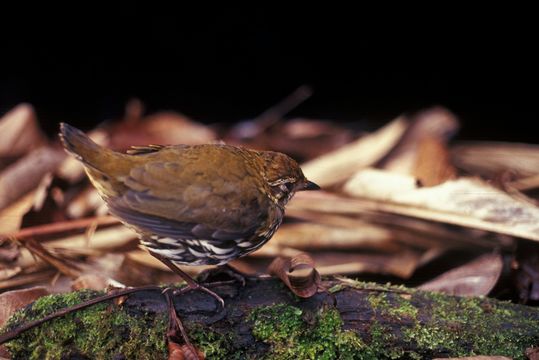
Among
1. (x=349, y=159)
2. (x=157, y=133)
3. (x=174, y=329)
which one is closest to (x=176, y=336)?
(x=174, y=329)

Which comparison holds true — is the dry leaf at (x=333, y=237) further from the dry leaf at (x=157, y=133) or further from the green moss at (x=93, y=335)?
the green moss at (x=93, y=335)

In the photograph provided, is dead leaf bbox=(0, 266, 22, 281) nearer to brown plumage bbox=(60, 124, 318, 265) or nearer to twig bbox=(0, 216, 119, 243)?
twig bbox=(0, 216, 119, 243)

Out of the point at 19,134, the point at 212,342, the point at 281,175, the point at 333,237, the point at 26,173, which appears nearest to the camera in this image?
the point at 212,342

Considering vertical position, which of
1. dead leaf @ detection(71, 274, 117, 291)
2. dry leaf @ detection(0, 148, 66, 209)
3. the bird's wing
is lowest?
dead leaf @ detection(71, 274, 117, 291)

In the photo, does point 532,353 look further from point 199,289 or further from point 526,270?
point 199,289

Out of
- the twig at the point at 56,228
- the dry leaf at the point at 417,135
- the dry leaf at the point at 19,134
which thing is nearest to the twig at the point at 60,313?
the twig at the point at 56,228

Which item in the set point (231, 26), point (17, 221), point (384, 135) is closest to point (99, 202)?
point (17, 221)

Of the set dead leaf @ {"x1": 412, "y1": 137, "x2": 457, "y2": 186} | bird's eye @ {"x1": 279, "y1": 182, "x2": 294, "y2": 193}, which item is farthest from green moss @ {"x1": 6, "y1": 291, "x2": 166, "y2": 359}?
dead leaf @ {"x1": 412, "y1": 137, "x2": 457, "y2": 186}
